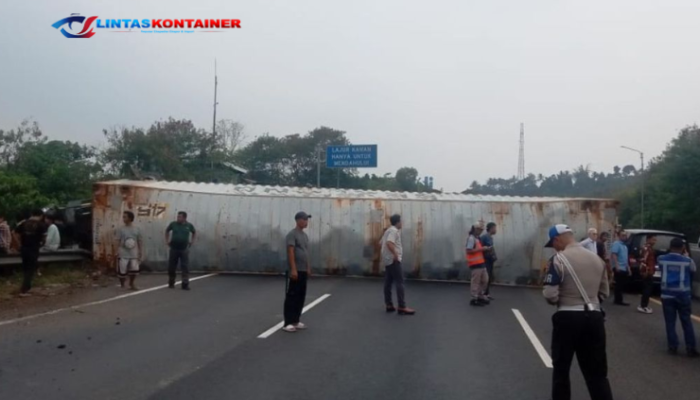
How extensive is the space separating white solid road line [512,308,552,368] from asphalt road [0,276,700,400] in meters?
0.09

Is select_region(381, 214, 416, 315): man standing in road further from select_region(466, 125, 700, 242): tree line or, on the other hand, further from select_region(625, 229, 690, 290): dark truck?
select_region(466, 125, 700, 242): tree line

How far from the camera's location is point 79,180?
3475 cm

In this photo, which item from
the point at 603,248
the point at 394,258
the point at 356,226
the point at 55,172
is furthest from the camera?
the point at 55,172

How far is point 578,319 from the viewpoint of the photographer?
6.90m

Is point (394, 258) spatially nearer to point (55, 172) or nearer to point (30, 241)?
point (30, 241)

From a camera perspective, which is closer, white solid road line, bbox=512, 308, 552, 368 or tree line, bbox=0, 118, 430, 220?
white solid road line, bbox=512, 308, 552, 368

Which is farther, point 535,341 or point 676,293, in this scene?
point 535,341

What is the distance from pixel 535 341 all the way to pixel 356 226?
1030cm

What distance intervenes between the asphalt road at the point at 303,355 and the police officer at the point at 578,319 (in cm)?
112

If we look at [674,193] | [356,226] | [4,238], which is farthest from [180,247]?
[674,193]

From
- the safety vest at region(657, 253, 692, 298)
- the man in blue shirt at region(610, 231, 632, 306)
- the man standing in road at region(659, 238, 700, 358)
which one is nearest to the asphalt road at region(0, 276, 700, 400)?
the man standing in road at region(659, 238, 700, 358)

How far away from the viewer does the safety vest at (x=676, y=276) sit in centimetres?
1099

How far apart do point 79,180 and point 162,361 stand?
27.5m

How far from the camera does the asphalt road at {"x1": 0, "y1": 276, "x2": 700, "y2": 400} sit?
315 inches
